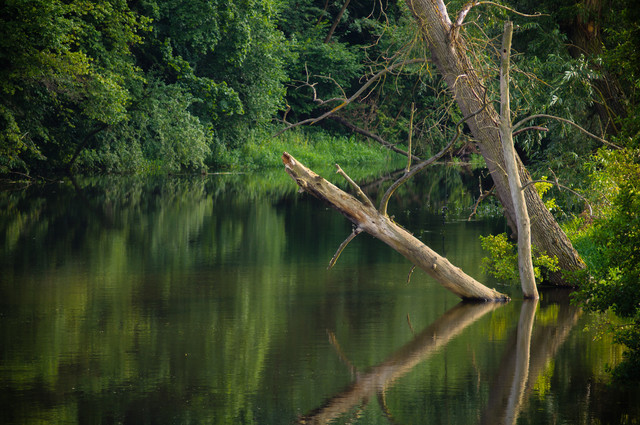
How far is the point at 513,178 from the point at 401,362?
14.5 ft

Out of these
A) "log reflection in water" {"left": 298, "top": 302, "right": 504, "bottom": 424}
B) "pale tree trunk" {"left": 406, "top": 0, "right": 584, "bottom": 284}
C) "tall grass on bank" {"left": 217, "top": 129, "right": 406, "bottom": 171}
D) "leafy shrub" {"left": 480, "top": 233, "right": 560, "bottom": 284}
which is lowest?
"log reflection in water" {"left": 298, "top": 302, "right": 504, "bottom": 424}

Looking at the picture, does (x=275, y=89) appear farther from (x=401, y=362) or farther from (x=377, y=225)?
(x=401, y=362)

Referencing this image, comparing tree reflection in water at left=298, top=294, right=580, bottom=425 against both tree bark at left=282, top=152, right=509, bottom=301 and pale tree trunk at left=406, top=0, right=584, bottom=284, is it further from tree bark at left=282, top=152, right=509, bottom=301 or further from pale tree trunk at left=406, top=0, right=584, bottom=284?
pale tree trunk at left=406, top=0, right=584, bottom=284

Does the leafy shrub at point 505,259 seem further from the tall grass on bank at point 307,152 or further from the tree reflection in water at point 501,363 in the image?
the tall grass on bank at point 307,152

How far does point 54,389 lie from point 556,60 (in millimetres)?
14628

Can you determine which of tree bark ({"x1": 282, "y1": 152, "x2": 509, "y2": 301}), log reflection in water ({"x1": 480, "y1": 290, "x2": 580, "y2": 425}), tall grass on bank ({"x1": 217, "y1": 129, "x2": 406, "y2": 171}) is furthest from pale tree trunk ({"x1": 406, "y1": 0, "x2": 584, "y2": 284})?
tall grass on bank ({"x1": 217, "y1": 129, "x2": 406, "y2": 171})

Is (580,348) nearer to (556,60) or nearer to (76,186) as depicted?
(556,60)

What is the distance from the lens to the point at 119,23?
34281 millimetres

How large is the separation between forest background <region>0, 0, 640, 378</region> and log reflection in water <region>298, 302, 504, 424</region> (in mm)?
1934

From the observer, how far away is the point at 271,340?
11023 millimetres

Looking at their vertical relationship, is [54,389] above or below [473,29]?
below

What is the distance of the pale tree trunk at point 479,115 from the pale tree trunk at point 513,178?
71cm

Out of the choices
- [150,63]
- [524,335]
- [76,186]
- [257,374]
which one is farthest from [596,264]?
[150,63]

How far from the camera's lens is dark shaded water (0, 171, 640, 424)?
8.45m
